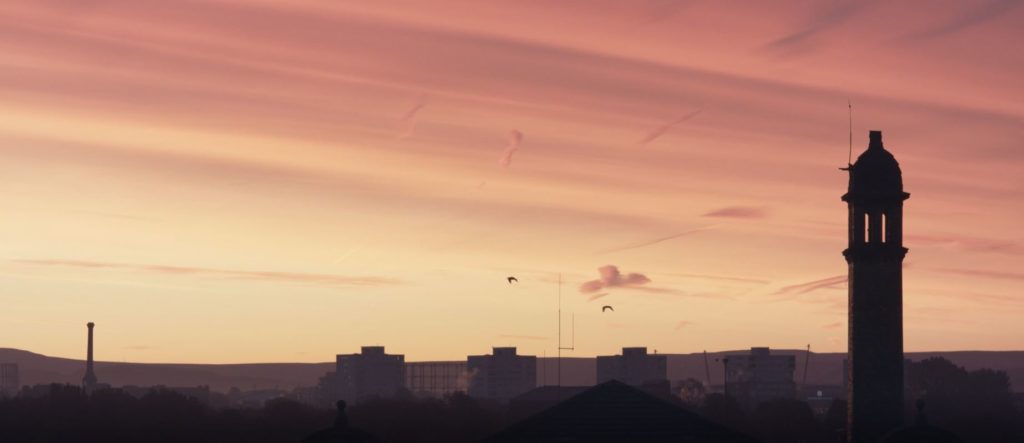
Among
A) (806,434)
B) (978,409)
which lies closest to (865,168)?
(806,434)

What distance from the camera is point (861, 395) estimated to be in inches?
2206

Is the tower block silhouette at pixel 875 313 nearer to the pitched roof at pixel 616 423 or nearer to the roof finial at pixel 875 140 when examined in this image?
the roof finial at pixel 875 140

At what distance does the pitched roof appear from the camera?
47.9 m

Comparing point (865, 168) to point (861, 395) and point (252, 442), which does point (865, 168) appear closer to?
point (861, 395)

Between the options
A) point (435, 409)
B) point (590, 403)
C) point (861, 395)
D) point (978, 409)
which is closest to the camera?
point (590, 403)

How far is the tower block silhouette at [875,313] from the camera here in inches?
2196

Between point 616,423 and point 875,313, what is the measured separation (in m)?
13.1

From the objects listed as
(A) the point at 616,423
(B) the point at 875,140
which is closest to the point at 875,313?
(B) the point at 875,140

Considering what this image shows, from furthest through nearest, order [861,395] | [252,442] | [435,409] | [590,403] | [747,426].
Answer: [435,409] < [747,426] < [252,442] < [861,395] < [590,403]

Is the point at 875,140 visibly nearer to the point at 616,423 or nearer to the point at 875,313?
the point at 875,313

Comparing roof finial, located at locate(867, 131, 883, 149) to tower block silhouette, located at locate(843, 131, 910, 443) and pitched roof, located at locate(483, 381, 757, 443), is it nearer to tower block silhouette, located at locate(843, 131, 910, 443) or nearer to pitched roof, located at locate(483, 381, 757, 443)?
tower block silhouette, located at locate(843, 131, 910, 443)

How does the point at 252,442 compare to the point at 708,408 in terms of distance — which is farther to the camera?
the point at 708,408

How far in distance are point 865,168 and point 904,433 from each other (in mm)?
12315

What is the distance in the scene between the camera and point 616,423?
160 ft
